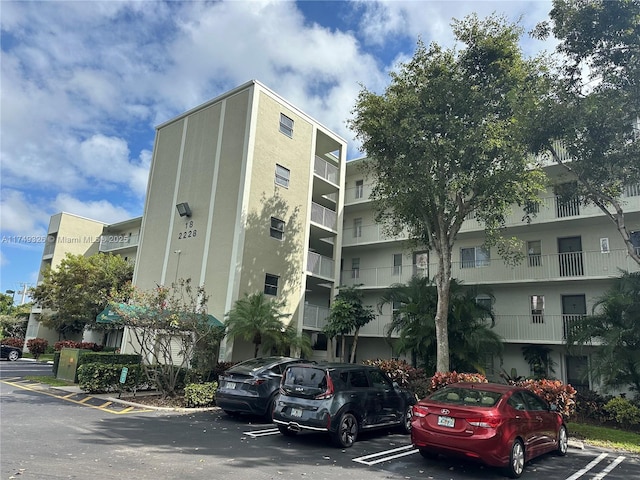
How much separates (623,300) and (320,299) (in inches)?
626

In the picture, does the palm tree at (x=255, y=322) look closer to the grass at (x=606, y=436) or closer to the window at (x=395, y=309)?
the window at (x=395, y=309)

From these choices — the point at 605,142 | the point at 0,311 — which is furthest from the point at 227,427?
the point at 0,311

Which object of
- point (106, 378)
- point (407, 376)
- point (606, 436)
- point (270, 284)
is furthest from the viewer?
point (270, 284)

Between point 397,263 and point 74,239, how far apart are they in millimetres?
30067

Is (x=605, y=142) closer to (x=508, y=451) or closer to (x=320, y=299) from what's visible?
(x=508, y=451)

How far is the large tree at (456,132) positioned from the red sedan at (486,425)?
7.06 metres

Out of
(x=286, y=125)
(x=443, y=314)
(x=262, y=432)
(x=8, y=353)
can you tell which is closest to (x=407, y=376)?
(x=443, y=314)

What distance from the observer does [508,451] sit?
6.98 m

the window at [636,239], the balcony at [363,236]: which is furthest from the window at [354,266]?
the window at [636,239]

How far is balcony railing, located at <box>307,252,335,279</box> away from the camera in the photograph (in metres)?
23.1

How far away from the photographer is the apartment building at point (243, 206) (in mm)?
19938

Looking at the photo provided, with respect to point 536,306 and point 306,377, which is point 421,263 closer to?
point 536,306

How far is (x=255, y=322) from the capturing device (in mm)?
17688

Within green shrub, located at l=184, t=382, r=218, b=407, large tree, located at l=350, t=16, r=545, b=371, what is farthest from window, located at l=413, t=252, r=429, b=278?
green shrub, located at l=184, t=382, r=218, b=407
